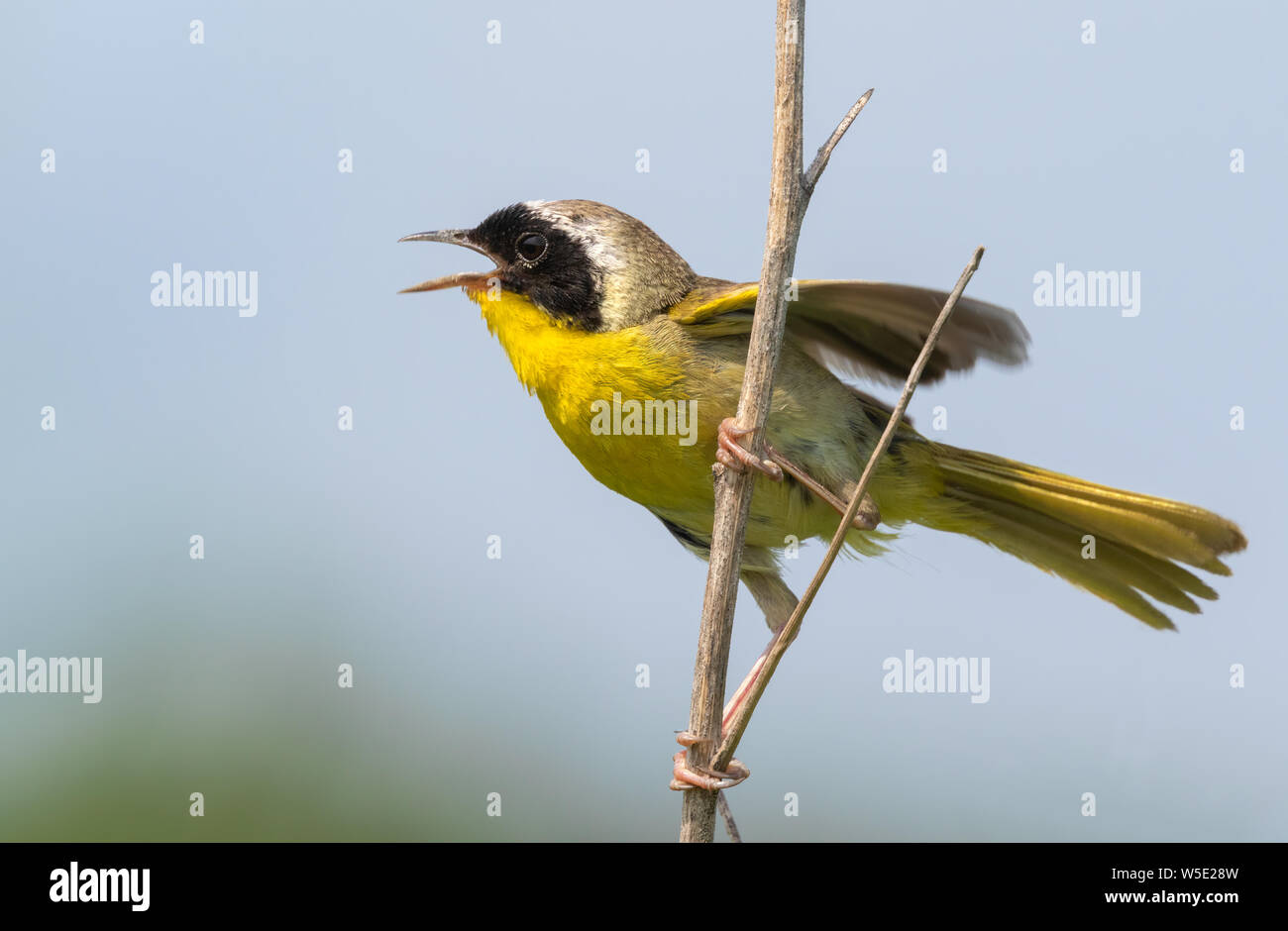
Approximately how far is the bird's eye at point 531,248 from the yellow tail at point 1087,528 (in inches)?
60.6

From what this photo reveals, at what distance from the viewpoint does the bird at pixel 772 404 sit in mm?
3826

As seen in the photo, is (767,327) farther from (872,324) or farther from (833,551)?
(872,324)

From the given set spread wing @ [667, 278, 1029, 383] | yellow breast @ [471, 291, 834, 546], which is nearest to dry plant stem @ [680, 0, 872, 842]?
spread wing @ [667, 278, 1029, 383]

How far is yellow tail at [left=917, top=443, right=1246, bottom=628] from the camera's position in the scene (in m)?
3.88

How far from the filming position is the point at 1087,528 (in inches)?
165

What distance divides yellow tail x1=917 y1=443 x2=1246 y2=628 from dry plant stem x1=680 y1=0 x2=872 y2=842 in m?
1.88

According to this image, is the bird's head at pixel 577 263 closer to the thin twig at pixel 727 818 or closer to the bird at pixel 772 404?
the bird at pixel 772 404

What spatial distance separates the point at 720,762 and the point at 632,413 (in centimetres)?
154

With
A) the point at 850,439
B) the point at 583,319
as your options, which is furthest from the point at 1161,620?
the point at 583,319

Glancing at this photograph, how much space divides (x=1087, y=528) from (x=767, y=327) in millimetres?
2123

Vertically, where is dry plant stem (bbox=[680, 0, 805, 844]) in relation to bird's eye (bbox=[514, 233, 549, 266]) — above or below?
below

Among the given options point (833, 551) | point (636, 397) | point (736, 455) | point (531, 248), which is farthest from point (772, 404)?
point (833, 551)

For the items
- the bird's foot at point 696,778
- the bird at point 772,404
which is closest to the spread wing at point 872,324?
the bird at point 772,404

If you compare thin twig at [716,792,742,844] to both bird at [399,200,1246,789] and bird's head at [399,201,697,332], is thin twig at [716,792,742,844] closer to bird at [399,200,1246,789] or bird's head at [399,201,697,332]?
bird at [399,200,1246,789]
